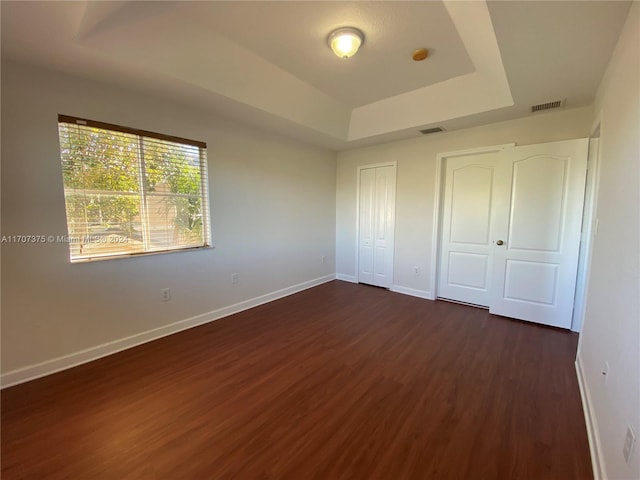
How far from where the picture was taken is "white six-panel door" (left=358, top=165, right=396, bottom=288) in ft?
14.6

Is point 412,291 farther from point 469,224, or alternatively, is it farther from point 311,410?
point 311,410

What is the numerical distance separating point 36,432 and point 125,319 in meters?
1.04

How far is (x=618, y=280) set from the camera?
1.37 meters

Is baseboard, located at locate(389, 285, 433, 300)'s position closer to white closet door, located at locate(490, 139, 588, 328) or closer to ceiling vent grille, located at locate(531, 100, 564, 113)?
white closet door, located at locate(490, 139, 588, 328)

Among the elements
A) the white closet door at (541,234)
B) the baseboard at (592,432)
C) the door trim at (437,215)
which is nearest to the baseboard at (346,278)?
the door trim at (437,215)

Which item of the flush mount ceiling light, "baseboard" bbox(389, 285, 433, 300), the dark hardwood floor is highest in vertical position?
the flush mount ceiling light

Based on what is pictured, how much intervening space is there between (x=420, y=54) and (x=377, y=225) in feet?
8.61

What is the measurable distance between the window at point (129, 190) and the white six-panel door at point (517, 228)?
133 inches

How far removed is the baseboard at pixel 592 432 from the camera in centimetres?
138

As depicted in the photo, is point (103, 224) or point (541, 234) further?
point (541, 234)

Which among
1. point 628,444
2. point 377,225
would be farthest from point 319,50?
point 628,444

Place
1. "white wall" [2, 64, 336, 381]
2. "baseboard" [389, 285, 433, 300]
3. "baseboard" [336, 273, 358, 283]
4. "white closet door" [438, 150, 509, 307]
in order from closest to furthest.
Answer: "white wall" [2, 64, 336, 381], "white closet door" [438, 150, 509, 307], "baseboard" [389, 285, 433, 300], "baseboard" [336, 273, 358, 283]

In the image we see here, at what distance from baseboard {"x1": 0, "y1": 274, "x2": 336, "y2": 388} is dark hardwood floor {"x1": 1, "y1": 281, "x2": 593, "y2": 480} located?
0.26ft

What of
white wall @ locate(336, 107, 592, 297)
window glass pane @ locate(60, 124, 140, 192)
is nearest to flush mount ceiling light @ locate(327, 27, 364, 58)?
window glass pane @ locate(60, 124, 140, 192)
